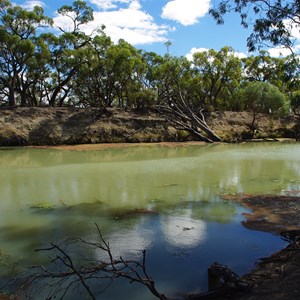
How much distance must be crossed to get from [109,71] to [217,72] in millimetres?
11525

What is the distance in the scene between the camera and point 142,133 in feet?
104

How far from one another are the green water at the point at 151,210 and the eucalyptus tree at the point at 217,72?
19.6 metres

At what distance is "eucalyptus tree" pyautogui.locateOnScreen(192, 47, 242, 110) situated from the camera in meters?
35.7

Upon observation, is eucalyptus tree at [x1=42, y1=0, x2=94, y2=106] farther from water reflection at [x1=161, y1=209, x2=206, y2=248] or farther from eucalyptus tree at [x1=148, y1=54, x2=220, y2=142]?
water reflection at [x1=161, y1=209, x2=206, y2=248]

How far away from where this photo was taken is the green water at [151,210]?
6184 mm

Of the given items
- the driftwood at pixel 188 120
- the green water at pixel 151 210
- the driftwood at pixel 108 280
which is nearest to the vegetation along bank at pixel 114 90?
the driftwood at pixel 188 120

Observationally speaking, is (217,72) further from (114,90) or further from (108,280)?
(108,280)

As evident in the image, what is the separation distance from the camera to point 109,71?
31.1 meters

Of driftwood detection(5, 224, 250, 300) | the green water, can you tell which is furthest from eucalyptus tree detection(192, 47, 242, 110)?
driftwood detection(5, 224, 250, 300)

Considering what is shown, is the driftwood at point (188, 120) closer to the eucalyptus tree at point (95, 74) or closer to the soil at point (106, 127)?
the soil at point (106, 127)

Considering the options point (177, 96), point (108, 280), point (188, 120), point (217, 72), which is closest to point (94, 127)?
point (188, 120)

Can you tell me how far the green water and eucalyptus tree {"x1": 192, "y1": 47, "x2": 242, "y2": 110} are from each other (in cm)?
1957

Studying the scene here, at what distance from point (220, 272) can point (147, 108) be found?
30.5 meters

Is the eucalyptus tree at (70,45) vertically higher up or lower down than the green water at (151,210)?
higher up
